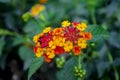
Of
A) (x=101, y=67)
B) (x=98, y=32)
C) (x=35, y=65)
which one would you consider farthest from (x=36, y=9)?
(x=35, y=65)

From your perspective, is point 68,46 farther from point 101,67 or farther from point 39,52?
point 101,67

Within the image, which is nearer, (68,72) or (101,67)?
(68,72)

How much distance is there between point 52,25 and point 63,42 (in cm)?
81

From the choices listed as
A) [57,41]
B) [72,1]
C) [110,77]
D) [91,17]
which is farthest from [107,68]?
[72,1]

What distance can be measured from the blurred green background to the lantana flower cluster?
1.48 ft

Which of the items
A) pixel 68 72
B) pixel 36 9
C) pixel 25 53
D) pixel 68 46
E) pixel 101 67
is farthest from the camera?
pixel 36 9

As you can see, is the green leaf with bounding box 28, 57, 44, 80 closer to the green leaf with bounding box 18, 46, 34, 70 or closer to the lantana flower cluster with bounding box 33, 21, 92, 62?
the lantana flower cluster with bounding box 33, 21, 92, 62

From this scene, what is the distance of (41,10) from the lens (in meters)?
2.45

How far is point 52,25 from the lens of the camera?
2240 mm

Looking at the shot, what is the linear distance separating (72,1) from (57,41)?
128 cm

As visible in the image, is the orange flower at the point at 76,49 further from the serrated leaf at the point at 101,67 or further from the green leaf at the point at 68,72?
the serrated leaf at the point at 101,67

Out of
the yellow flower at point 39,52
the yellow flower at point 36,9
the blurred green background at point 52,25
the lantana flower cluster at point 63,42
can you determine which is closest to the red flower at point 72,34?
the lantana flower cluster at point 63,42

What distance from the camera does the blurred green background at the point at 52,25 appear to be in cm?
205

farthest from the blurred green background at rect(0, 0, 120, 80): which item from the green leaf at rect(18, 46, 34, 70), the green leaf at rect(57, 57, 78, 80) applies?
the green leaf at rect(57, 57, 78, 80)
